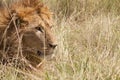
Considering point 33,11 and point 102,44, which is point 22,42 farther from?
point 102,44

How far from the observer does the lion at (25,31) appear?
12.3ft

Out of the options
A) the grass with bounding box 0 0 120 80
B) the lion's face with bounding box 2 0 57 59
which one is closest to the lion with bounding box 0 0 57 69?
the lion's face with bounding box 2 0 57 59

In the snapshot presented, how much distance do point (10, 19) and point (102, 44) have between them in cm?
119

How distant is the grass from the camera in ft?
11.8

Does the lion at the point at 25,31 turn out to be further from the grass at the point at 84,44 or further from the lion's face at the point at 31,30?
the grass at the point at 84,44

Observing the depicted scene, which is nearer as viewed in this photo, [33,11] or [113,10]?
[33,11]

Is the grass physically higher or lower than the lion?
lower

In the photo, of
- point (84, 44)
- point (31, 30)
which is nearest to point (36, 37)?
point (31, 30)

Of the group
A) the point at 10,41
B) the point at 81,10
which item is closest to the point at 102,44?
the point at 10,41

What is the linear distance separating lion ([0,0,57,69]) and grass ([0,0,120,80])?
0.49 ft

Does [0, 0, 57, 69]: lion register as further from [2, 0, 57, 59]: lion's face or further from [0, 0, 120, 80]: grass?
[0, 0, 120, 80]: grass

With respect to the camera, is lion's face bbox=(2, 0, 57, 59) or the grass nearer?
the grass

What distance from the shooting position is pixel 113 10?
609cm

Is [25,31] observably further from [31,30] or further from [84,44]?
[84,44]
